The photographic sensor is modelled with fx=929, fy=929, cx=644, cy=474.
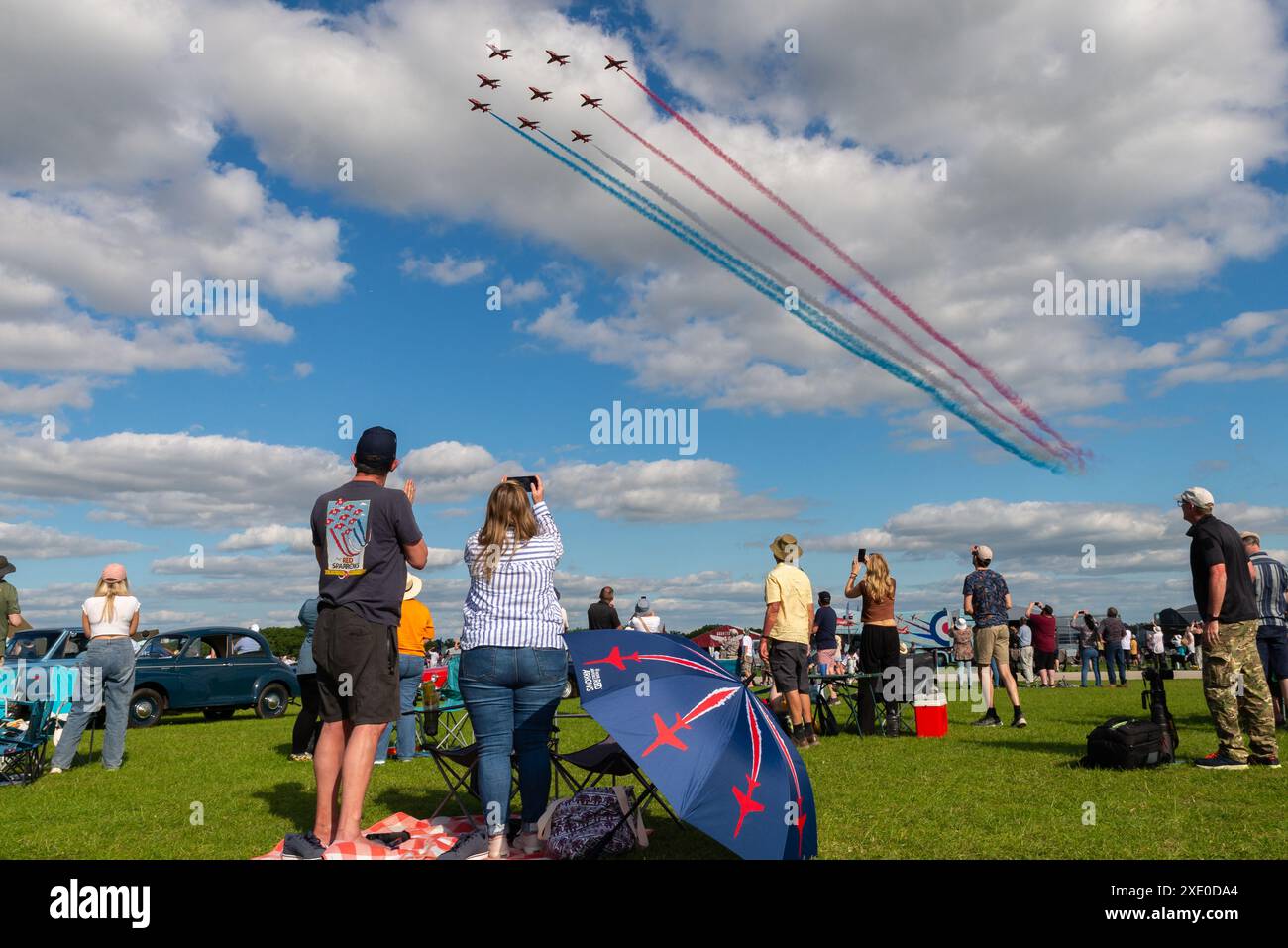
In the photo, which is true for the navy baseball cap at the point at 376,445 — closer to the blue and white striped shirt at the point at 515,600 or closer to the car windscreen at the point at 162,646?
the blue and white striped shirt at the point at 515,600

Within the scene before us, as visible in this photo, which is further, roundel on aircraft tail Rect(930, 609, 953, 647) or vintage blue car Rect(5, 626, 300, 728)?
roundel on aircraft tail Rect(930, 609, 953, 647)

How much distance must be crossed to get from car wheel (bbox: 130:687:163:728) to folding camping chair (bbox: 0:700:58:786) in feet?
24.2

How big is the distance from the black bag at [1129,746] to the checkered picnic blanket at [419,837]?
4.87m

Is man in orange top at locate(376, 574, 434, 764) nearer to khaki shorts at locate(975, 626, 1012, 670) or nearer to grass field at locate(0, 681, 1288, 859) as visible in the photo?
grass field at locate(0, 681, 1288, 859)

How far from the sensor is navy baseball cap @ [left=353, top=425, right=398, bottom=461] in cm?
479

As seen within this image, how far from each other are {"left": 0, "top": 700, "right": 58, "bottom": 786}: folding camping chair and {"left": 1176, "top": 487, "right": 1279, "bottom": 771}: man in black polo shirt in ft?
31.5

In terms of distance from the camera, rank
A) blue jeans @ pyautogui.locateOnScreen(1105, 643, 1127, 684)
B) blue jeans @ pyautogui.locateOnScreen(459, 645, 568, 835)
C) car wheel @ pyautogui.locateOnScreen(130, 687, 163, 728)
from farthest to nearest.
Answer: blue jeans @ pyautogui.locateOnScreen(1105, 643, 1127, 684) → car wheel @ pyautogui.locateOnScreen(130, 687, 163, 728) → blue jeans @ pyautogui.locateOnScreen(459, 645, 568, 835)

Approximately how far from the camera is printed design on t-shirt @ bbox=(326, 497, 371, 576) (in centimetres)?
457

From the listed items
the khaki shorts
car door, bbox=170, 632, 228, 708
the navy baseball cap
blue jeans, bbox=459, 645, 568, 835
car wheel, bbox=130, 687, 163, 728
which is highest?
the navy baseball cap

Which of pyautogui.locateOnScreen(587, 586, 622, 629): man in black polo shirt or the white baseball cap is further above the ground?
the white baseball cap

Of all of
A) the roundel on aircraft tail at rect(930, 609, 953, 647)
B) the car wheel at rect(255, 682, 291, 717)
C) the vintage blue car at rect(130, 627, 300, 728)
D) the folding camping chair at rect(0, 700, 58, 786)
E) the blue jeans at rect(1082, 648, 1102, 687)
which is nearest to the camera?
the folding camping chair at rect(0, 700, 58, 786)

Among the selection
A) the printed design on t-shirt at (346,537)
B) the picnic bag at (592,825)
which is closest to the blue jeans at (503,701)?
the picnic bag at (592,825)

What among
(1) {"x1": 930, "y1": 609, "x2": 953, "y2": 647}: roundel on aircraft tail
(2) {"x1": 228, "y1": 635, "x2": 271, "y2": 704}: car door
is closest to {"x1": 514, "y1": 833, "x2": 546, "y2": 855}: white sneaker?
(2) {"x1": 228, "y1": 635, "x2": 271, "y2": 704}: car door
